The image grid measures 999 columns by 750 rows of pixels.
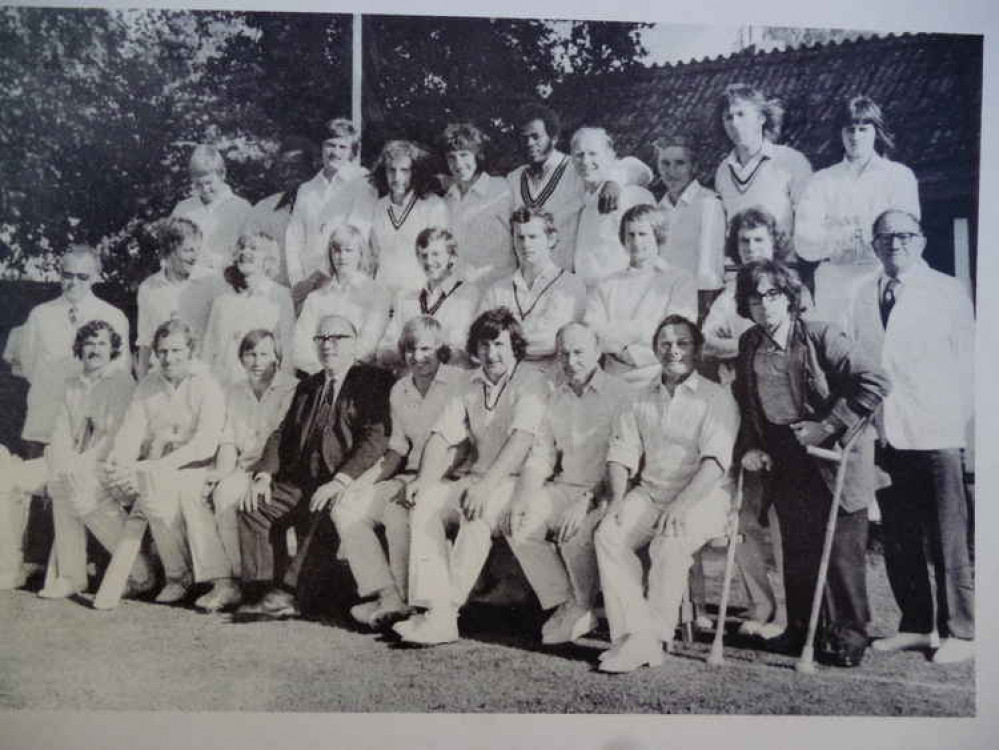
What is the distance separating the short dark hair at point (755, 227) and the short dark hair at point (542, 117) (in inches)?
31.3

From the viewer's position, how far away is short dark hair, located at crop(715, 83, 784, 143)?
170 inches

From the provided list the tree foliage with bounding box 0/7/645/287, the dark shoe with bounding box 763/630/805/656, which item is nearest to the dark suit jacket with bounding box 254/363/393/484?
the tree foliage with bounding box 0/7/645/287

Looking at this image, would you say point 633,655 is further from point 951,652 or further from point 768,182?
point 768,182

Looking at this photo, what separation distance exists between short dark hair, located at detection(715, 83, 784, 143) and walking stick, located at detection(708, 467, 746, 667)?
1.41m

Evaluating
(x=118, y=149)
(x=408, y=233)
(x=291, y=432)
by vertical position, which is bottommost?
(x=291, y=432)

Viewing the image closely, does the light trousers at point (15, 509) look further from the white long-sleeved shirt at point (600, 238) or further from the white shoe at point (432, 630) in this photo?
the white long-sleeved shirt at point (600, 238)

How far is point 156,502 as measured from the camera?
4.20m

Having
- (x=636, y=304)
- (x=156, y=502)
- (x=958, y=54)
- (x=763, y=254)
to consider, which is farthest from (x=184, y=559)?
(x=958, y=54)

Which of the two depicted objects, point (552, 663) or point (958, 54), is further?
point (958, 54)

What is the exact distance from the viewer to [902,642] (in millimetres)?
4184

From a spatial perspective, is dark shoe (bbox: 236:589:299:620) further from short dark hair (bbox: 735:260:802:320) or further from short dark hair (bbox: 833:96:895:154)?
short dark hair (bbox: 833:96:895:154)

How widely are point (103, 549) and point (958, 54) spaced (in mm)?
3998

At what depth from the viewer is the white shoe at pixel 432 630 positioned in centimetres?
409

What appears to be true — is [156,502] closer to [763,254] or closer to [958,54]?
[763,254]
